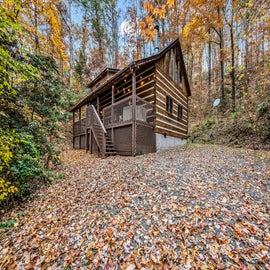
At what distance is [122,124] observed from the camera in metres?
7.87

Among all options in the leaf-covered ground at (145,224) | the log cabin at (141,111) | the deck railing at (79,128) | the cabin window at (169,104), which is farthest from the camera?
the deck railing at (79,128)

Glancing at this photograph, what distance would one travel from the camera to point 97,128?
340 inches

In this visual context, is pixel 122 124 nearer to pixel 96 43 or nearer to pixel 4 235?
pixel 4 235

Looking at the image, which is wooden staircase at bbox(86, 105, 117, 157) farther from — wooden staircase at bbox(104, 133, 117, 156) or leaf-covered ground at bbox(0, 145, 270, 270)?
leaf-covered ground at bbox(0, 145, 270, 270)

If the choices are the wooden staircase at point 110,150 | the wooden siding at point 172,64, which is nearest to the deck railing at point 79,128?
the wooden staircase at point 110,150

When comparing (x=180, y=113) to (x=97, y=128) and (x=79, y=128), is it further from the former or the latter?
(x=79, y=128)

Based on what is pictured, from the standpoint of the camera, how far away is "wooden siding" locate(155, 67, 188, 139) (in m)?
8.70

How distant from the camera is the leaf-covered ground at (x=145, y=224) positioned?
2.03m

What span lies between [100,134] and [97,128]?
0.54 m

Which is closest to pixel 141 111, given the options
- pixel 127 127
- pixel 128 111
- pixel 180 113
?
pixel 128 111

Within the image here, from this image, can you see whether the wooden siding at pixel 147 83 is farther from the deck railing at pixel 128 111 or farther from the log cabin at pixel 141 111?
the deck railing at pixel 128 111

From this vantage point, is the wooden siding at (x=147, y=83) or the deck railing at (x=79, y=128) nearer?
the wooden siding at (x=147, y=83)

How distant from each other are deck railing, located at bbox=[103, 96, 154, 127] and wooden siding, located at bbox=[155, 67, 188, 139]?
20.6 inches

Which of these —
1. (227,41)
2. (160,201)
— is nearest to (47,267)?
(160,201)
